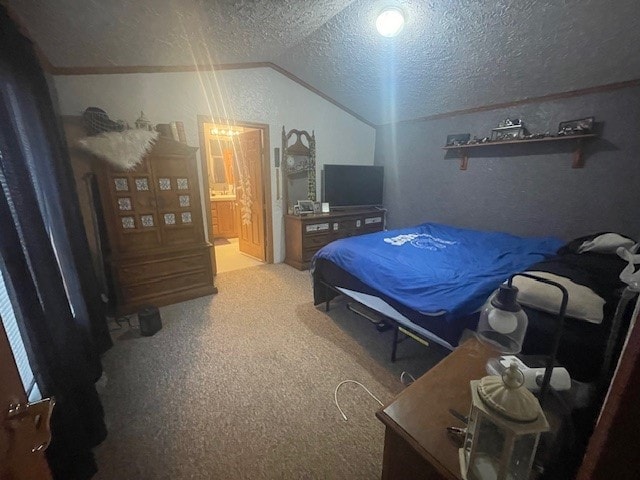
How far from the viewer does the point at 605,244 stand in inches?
75.4

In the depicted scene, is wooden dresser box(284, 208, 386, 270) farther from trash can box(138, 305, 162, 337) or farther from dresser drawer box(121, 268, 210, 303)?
trash can box(138, 305, 162, 337)

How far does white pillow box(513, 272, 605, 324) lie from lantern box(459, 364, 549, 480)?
2.63 ft

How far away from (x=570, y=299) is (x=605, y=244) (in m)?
1.21

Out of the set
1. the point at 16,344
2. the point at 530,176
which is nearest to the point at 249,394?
the point at 16,344

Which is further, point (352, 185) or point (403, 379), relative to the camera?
point (352, 185)

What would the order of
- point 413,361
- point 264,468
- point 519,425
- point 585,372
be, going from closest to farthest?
point 519,425, point 585,372, point 264,468, point 413,361

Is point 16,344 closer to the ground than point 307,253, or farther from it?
farther from it

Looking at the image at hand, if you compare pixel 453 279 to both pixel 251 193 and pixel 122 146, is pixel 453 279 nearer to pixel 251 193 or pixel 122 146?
pixel 122 146

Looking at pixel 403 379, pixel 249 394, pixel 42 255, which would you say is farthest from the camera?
pixel 403 379

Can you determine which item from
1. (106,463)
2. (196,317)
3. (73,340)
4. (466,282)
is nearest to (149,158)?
(196,317)

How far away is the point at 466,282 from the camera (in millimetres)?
1656

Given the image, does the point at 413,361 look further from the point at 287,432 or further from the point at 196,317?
the point at 196,317

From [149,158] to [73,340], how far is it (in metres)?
1.69

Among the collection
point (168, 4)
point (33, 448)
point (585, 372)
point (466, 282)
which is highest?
point (168, 4)
